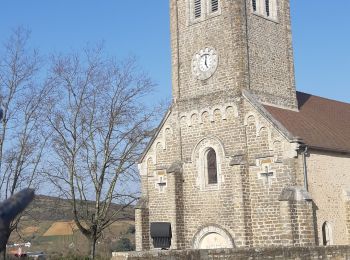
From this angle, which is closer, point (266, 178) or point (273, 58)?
point (266, 178)

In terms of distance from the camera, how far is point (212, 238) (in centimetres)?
2345

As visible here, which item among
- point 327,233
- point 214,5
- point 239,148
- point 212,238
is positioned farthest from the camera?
point 214,5

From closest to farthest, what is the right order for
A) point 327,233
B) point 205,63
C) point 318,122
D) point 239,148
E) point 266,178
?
point 266,178
point 327,233
point 239,148
point 205,63
point 318,122

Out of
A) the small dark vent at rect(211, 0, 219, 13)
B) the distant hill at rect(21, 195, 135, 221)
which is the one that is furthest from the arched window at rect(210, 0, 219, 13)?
the distant hill at rect(21, 195, 135, 221)

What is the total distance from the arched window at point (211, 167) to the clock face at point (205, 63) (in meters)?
3.51

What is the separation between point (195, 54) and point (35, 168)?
926 cm

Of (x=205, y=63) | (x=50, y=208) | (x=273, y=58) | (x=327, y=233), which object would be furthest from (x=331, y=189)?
(x=50, y=208)

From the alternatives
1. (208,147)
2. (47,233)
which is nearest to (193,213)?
(208,147)

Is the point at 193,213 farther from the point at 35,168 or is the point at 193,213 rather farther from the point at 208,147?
the point at 35,168

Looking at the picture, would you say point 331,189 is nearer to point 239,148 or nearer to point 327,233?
point 327,233

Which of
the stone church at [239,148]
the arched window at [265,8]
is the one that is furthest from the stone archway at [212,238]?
the arched window at [265,8]

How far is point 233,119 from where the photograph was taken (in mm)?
23406

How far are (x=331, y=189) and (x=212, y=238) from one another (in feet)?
18.0

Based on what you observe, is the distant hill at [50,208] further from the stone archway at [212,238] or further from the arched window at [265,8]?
the arched window at [265,8]
